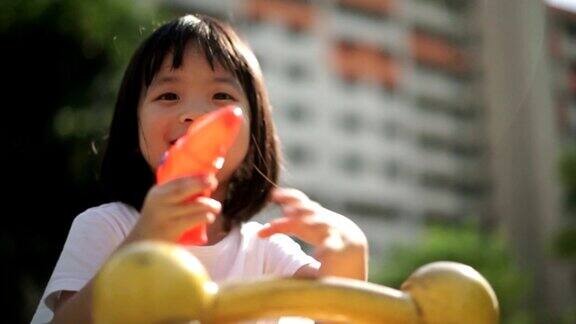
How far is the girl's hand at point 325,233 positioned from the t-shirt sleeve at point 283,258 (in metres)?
0.26

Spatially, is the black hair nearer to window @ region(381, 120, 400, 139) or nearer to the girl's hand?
the girl's hand

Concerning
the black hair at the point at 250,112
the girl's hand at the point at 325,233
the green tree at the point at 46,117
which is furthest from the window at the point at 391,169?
the girl's hand at the point at 325,233

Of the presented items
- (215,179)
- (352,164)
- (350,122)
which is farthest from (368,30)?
(215,179)

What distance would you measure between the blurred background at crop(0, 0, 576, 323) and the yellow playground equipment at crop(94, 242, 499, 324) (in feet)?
48.0

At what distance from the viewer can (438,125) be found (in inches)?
909

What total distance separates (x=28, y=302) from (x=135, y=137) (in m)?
6.68

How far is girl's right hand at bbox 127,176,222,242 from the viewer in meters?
0.88

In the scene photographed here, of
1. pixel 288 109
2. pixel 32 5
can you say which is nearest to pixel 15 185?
pixel 32 5

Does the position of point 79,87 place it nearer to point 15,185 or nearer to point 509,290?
point 15,185

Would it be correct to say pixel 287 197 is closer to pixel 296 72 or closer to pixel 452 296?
pixel 452 296

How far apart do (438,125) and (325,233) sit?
22326mm

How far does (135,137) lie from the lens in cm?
128

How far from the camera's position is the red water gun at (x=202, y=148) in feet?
2.88

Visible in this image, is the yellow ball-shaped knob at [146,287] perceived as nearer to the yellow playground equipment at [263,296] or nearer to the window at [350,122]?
the yellow playground equipment at [263,296]
